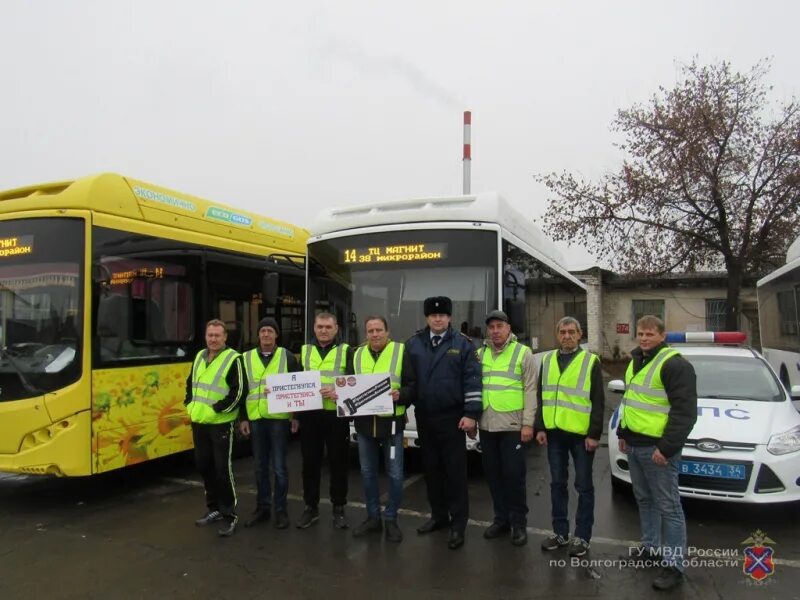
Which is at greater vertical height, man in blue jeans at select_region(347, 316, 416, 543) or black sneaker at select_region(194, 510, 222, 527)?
man in blue jeans at select_region(347, 316, 416, 543)

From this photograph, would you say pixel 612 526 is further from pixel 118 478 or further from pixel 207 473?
pixel 118 478

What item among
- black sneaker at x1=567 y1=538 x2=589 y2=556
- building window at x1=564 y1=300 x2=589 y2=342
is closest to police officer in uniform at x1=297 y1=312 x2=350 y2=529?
black sneaker at x1=567 y1=538 x2=589 y2=556

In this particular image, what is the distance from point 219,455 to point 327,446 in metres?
0.95

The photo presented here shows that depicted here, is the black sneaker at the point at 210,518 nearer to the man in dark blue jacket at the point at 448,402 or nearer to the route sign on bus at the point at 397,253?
the man in dark blue jacket at the point at 448,402

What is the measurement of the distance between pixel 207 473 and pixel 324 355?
1.50m

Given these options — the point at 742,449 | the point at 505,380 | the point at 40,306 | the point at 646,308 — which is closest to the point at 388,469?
the point at 505,380

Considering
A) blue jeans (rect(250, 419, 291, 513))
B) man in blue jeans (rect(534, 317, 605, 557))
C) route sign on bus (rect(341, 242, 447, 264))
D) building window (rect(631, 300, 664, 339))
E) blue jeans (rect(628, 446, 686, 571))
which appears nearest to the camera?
blue jeans (rect(628, 446, 686, 571))

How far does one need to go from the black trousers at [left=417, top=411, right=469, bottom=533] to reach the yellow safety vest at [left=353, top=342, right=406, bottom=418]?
0.94 ft

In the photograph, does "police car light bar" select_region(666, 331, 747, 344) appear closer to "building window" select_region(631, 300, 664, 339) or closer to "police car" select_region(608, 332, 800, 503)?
"police car" select_region(608, 332, 800, 503)

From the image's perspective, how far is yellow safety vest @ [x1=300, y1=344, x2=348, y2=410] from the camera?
16.9 ft

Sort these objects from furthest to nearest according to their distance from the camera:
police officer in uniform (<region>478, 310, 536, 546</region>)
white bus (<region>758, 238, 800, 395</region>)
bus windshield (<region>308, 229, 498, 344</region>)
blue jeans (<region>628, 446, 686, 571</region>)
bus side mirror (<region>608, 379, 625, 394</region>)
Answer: white bus (<region>758, 238, 800, 395</region>) < bus windshield (<region>308, 229, 498, 344</region>) < bus side mirror (<region>608, 379, 625, 394</region>) < police officer in uniform (<region>478, 310, 536, 546</region>) < blue jeans (<region>628, 446, 686, 571</region>)

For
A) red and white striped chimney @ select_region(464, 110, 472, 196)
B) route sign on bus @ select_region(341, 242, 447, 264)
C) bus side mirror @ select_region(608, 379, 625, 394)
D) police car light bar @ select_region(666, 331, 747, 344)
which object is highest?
red and white striped chimney @ select_region(464, 110, 472, 196)

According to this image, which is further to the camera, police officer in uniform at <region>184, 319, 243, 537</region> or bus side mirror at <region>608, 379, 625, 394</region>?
bus side mirror at <region>608, 379, 625, 394</region>

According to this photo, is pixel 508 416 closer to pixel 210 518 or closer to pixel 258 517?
pixel 258 517
